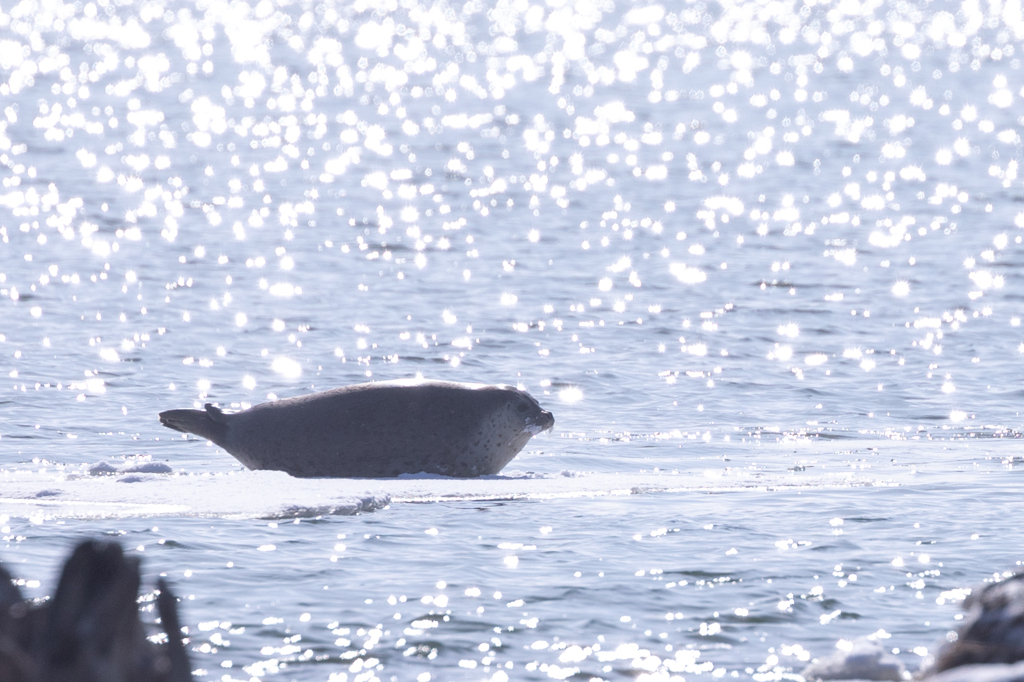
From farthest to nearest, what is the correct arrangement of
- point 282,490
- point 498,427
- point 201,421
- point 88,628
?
point 201,421 → point 498,427 → point 282,490 → point 88,628

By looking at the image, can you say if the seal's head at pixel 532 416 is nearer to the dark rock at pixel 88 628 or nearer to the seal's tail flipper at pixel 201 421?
the seal's tail flipper at pixel 201 421

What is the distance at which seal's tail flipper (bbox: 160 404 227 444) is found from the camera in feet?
33.1

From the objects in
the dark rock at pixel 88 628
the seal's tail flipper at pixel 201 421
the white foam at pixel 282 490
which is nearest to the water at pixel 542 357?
the white foam at pixel 282 490

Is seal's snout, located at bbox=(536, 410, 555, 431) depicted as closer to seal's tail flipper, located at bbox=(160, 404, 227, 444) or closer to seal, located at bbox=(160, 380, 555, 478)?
seal, located at bbox=(160, 380, 555, 478)

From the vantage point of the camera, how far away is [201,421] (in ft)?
33.3

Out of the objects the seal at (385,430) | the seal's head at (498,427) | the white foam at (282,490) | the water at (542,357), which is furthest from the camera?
the seal's head at (498,427)

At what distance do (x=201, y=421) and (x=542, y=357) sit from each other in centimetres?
490

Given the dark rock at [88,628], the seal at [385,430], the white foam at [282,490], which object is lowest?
the dark rock at [88,628]

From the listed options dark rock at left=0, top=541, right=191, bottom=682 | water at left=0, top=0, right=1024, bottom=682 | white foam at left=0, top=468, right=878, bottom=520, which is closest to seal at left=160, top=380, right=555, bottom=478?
white foam at left=0, top=468, right=878, bottom=520

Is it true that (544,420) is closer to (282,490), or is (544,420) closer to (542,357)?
(282,490)

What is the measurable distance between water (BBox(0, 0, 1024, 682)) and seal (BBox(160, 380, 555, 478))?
0.38m

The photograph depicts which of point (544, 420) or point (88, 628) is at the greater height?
point (544, 420)

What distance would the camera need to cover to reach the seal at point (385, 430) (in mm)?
9836

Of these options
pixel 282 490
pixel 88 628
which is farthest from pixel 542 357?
pixel 88 628
